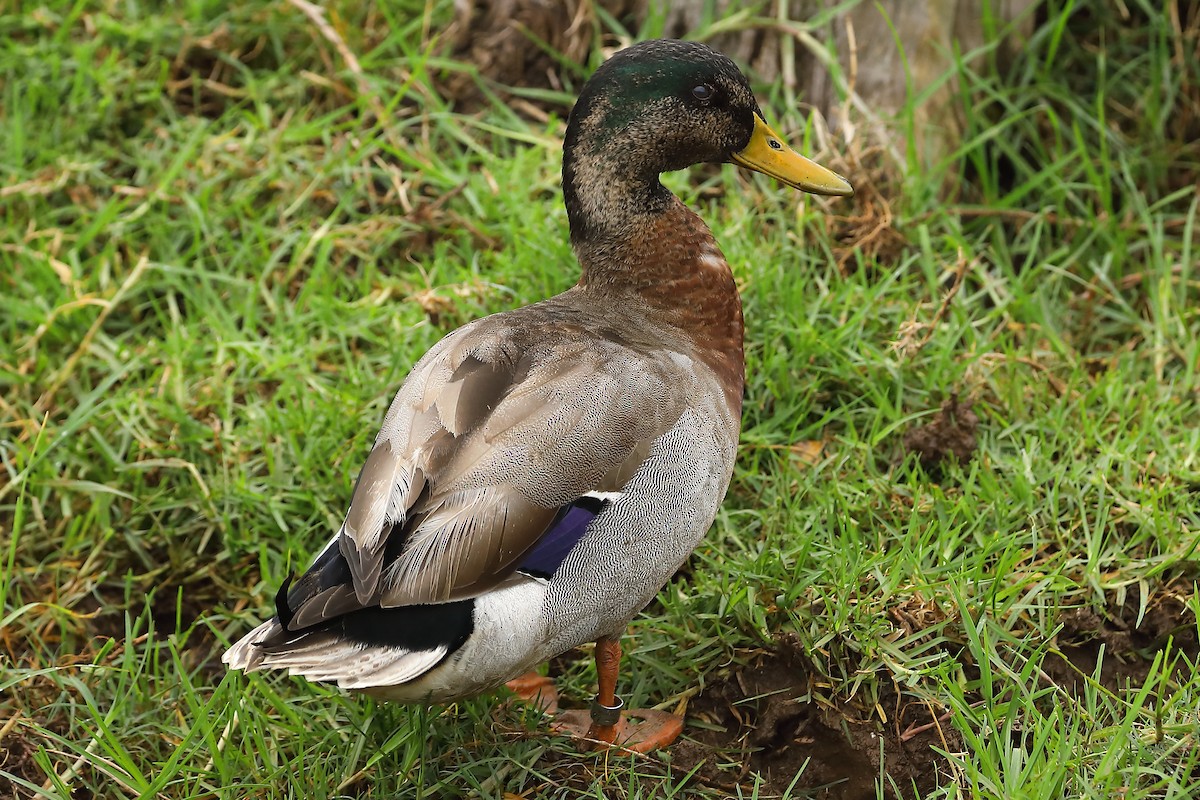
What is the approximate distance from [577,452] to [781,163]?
1.01m

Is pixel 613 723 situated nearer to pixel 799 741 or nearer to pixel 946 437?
pixel 799 741

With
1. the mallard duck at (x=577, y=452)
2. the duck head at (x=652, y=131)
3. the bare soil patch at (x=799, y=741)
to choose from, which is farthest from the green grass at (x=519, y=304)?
the duck head at (x=652, y=131)

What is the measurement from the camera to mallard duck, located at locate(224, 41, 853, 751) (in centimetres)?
244

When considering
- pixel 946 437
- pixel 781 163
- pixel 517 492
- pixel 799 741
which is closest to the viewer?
pixel 517 492

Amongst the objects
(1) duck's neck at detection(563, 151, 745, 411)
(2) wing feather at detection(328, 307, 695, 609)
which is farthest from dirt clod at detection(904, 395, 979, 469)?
(2) wing feather at detection(328, 307, 695, 609)

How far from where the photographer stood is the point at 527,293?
371 cm

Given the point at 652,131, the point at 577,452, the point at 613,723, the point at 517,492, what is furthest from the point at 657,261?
the point at 613,723

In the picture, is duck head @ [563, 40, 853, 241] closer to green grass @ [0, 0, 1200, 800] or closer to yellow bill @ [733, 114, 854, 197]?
yellow bill @ [733, 114, 854, 197]

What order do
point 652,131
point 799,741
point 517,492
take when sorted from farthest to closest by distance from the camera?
1. point 652,131
2. point 799,741
3. point 517,492

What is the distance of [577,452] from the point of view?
2.58 meters

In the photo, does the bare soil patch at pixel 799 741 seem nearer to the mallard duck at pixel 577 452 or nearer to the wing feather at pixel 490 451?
the mallard duck at pixel 577 452

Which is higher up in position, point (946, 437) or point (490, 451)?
point (490, 451)

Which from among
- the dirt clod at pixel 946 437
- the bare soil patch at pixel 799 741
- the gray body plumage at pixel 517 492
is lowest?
the bare soil patch at pixel 799 741

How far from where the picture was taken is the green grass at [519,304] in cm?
277
